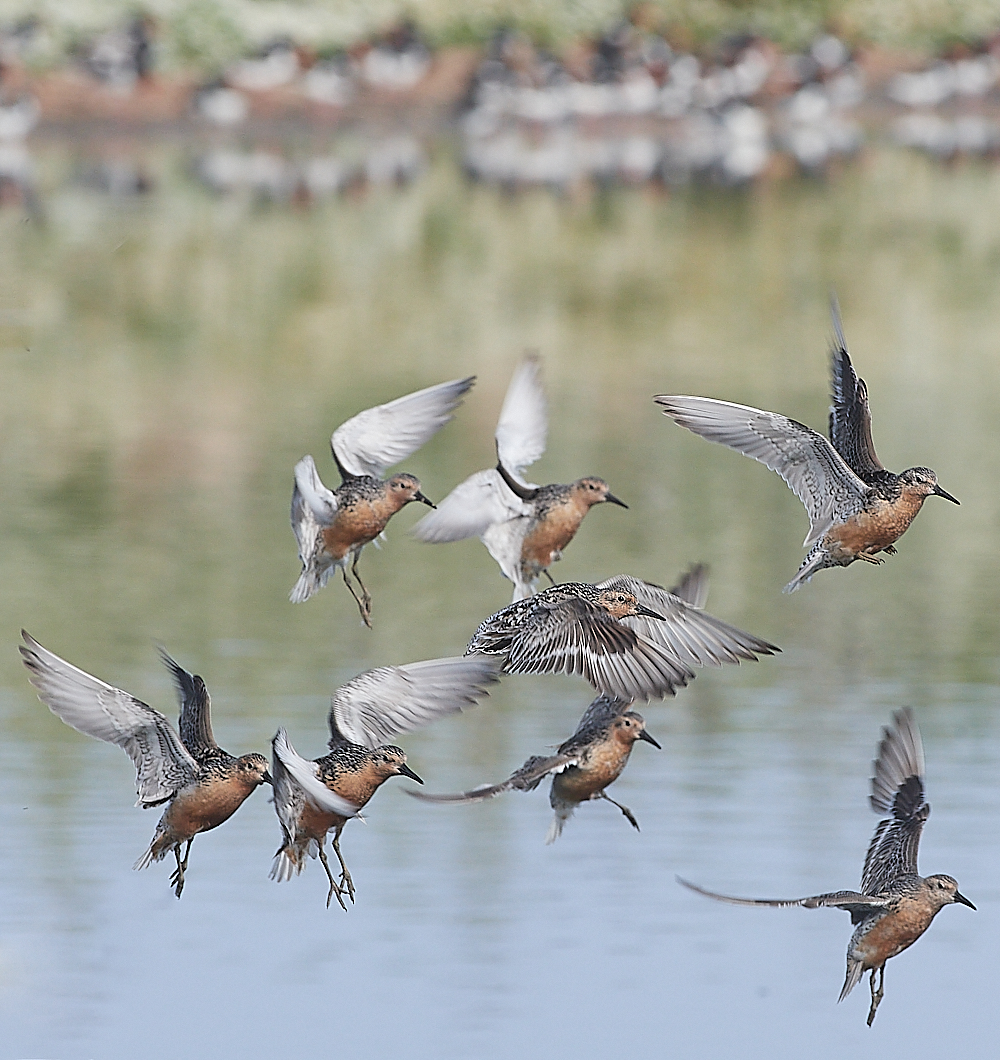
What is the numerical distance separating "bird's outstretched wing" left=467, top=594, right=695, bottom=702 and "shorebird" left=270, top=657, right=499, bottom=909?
9 centimetres

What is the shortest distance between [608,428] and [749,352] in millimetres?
3823

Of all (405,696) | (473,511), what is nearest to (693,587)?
(473,511)

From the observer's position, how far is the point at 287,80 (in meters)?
40.4

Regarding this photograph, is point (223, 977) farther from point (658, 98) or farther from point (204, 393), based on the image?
point (658, 98)

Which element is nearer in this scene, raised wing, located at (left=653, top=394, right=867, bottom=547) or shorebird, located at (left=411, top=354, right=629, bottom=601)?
raised wing, located at (left=653, top=394, right=867, bottom=547)

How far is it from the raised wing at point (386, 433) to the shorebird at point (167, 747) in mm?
1198

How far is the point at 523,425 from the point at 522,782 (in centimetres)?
198

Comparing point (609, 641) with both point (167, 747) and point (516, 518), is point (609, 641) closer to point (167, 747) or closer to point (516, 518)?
point (516, 518)

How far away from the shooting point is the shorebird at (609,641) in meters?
6.04

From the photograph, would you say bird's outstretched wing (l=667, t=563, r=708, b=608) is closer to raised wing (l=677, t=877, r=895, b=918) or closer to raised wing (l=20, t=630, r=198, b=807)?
raised wing (l=677, t=877, r=895, b=918)

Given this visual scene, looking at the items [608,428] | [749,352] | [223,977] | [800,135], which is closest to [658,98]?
[800,135]

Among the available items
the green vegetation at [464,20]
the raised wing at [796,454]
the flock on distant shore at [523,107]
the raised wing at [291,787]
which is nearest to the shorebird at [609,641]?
the raised wing at [796,454]

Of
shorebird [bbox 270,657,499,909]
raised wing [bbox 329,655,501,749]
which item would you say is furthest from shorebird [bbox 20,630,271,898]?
raised wing [bbox 329,655,501,749]

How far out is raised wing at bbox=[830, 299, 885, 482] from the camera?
646cm
